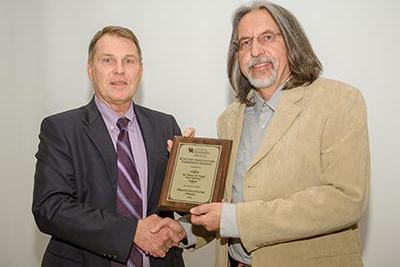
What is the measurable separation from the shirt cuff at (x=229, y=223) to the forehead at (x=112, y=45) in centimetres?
109

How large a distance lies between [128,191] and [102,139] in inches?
12.5

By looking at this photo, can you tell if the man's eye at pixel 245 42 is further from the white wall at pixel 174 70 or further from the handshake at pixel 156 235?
the handshake at pixel 156 235

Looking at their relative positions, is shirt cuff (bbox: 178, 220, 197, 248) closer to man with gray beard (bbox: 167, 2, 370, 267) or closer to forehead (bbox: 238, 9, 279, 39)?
man with gray beard (bbox: 167, 2, 370, 267)

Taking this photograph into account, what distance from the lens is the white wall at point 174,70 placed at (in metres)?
2.99

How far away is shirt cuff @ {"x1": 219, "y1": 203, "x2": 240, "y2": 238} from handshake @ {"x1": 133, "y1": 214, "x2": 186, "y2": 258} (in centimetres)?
40

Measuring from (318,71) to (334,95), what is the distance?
275 mm

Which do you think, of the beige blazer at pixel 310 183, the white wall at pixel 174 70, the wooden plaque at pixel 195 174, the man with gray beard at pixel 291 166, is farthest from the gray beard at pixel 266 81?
the white wall at pixel 174 70

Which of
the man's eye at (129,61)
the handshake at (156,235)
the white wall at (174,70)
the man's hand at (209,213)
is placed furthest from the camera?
the white wall at (174,70)

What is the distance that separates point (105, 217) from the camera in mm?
2123

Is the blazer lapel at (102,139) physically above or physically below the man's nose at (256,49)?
below

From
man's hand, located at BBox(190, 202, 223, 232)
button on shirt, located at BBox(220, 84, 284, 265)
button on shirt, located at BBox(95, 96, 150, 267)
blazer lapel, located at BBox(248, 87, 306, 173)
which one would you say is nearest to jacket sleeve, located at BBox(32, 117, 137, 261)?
button on shirt, located at BBox(95, 96, 150, 267)

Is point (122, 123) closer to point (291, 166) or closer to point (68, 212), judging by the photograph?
point (68, 212)

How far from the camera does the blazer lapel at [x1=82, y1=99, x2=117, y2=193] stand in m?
2.23

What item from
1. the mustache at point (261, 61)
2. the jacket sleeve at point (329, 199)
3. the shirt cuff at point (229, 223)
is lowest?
the shirt cuff at point (229, 223)
